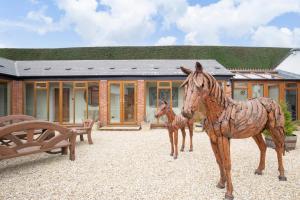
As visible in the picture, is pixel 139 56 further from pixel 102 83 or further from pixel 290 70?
pixel 290 70

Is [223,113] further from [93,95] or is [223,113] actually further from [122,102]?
[93,95]

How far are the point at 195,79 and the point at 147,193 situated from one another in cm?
203

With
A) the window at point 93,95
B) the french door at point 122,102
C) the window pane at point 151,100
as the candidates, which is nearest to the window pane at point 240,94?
the window pane at point 151,100

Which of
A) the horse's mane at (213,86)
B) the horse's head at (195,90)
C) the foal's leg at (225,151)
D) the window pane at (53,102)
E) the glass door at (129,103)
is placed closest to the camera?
the horse's head at (195,90)

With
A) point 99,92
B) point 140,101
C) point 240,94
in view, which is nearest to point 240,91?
point 240,94

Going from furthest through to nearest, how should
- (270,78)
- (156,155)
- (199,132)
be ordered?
(270,78)
(199,132)
(156,155)

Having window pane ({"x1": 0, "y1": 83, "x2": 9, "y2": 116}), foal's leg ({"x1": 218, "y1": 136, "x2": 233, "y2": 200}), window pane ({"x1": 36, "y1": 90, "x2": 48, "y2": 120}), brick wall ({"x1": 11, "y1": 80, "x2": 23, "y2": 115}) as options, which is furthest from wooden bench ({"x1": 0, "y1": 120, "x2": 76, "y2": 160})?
window pane ({"x1": 0, "y1": 83, "x2": 9, "y2": 116})

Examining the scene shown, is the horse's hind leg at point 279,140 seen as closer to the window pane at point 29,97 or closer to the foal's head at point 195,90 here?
the foal's head at point 195,90

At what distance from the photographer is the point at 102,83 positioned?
1196 centimetres

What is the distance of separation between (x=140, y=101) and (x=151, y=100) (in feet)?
2.19

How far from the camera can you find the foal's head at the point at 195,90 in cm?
276

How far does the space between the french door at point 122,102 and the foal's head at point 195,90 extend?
30.2 feet

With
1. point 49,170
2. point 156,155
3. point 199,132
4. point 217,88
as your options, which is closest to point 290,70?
point 199,132

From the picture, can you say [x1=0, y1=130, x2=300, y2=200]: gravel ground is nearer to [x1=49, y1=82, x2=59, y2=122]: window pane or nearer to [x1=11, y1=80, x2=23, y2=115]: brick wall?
[x1=49, y1=82, x2=59, y2=122]: window pane
